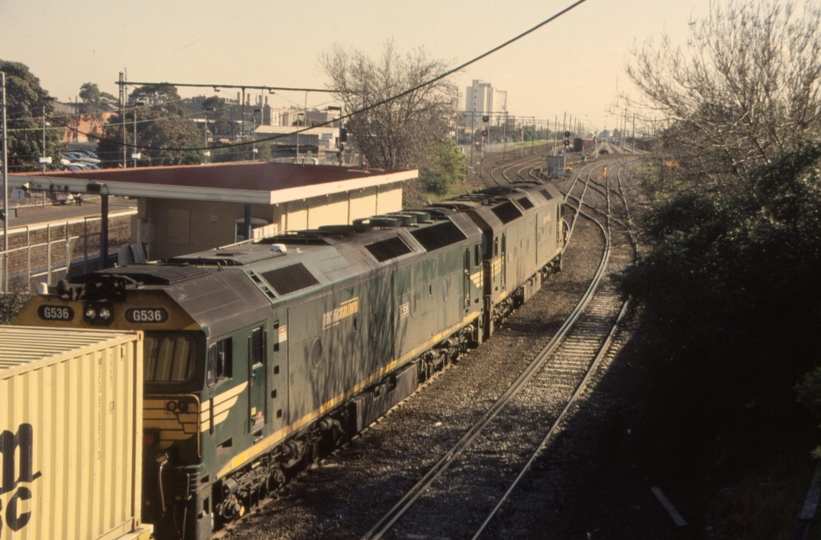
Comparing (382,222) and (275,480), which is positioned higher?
(382,222)

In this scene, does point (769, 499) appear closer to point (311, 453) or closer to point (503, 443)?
point (503, 443)

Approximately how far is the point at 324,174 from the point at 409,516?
2209 cm

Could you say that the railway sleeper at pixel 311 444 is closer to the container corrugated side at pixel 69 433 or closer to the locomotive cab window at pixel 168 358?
the locomotive cab window at pixel 168 358

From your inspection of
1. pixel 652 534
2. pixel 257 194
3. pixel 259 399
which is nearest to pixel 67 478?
pixel 259 399

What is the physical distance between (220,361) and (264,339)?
1137mm

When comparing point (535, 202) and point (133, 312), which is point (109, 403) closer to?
point (133, 312)

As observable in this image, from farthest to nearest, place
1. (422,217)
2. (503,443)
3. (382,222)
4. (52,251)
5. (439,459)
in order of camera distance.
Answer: (52,251) → (422,217) → (382,222) → (503,443) → (439,459)

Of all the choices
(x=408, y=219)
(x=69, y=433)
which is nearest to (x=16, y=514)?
(x=69, y=433)

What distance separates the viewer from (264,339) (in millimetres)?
11359

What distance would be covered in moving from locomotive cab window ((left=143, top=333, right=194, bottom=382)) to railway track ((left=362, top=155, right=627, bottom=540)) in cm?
349

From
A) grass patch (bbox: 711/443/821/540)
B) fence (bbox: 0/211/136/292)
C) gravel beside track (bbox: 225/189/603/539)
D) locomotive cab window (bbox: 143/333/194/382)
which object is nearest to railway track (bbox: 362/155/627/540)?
gravel beside track (bbox: 225/189/603/539)

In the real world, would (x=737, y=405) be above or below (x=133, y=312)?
below

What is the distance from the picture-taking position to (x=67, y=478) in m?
7.43

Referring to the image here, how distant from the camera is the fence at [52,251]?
76.1ft
